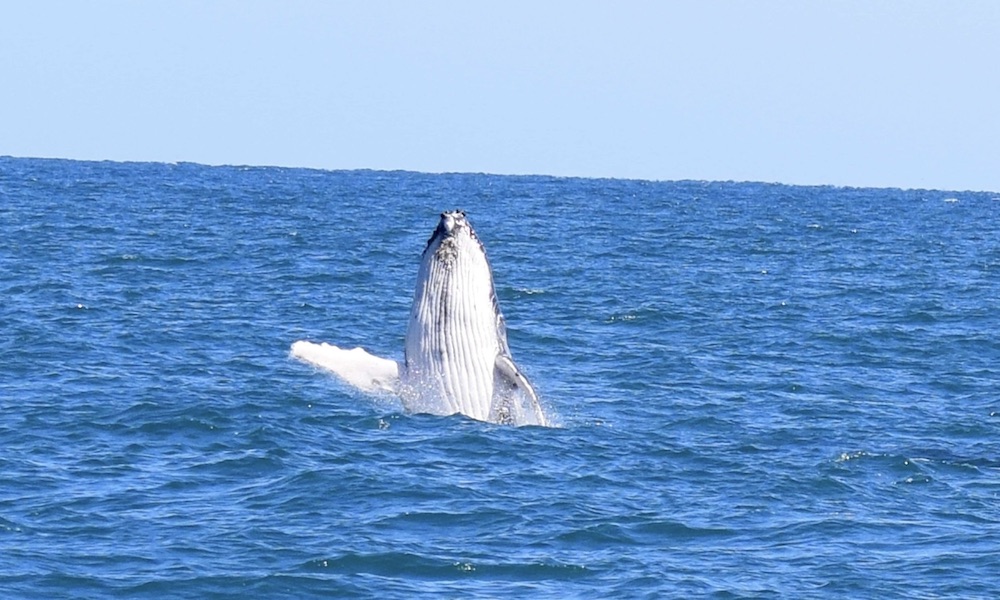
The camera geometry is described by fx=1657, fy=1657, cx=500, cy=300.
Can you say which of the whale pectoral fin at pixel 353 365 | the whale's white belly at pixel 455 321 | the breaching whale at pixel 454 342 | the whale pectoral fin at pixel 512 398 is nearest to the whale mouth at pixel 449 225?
the breaching whale at pixel 454 342

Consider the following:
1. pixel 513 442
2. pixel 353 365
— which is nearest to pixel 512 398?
pixel 513 442

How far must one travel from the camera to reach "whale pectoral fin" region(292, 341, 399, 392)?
67.4 ft

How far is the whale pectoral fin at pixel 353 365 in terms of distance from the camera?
2055 cm

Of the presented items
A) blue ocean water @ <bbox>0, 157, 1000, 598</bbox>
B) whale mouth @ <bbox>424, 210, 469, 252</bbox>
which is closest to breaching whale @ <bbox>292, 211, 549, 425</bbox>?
whale mouth @ <bbox>424, 210, 469, 252</bbox>

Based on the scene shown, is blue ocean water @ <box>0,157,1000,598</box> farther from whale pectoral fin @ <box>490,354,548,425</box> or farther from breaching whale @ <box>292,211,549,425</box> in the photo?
breaching whale @ <box>292,211,549,425</box>

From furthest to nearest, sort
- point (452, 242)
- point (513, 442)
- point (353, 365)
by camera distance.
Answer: point (353, 365) → point (513, 442) → point (452, 242)

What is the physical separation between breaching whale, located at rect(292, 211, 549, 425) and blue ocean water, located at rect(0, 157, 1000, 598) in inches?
23.3

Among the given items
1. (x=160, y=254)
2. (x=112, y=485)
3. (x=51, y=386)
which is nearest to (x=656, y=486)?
(x=112, y=485)

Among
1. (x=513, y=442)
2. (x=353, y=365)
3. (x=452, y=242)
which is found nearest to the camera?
(x=452, y=242)

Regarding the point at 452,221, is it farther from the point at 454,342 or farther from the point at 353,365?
the point at 353,365

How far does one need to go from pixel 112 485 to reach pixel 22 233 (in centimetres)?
3627

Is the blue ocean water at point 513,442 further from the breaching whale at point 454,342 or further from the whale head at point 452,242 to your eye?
the whale head at point 452,242

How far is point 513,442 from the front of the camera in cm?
2077

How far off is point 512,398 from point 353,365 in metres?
2.05
